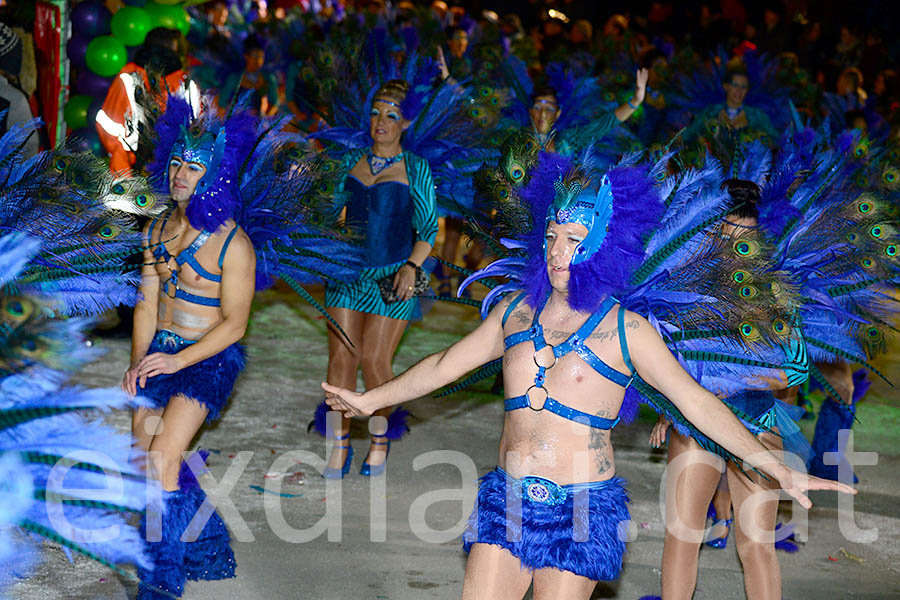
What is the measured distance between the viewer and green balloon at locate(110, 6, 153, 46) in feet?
32.8

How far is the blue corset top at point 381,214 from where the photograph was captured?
20.5ft

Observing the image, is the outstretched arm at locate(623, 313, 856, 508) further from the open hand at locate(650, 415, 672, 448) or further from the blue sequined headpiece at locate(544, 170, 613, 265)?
the open hand at locate(650, 415, 672, 448)

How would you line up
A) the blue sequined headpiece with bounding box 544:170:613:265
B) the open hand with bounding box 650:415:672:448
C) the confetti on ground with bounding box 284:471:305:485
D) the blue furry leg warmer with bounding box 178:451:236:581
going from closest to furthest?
the blue sequined headpiece with bounding box 544:170:613:265, the open hand with bounding box 650:415:672:448, the blue furry leg warmer with bounding box 178:451:236:581, the confetti on ground with bounding box 284:471:305:485

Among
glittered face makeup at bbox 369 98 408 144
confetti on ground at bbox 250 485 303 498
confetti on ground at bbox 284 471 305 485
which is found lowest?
confetti on ground at bbox 250 485 303 498

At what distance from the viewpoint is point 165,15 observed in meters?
10.6

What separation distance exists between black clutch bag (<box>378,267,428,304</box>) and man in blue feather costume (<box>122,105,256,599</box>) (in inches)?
62.1

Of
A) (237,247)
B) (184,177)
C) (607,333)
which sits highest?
(184,177)

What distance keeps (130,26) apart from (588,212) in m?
7.56

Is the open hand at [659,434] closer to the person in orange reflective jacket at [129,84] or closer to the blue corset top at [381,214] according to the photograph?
the blue corset top at [381,214]

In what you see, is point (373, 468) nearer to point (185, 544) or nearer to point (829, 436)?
point (185, 544)

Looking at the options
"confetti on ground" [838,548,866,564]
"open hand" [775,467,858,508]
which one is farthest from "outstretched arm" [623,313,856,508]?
"confetti on ground" [838,548,866,564]

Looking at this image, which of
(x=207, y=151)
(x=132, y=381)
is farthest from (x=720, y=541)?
(x=207, y=151)

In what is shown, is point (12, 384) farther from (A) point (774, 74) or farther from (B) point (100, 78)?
(A) point (774, 74)

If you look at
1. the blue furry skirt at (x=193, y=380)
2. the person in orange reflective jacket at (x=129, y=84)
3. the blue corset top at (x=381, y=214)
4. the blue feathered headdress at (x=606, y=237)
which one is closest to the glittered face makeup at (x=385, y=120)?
the blue corset top at (x=381, y=214)
